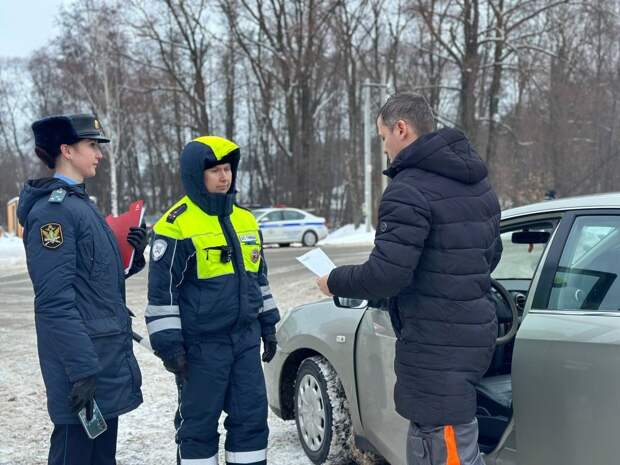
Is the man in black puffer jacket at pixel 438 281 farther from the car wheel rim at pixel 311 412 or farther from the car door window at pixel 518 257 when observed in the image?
the car wheel rim at pixel 311 412

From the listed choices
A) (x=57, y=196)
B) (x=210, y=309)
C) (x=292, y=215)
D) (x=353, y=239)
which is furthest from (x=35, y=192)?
(x=353, y=239)

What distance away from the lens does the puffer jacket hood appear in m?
2.40

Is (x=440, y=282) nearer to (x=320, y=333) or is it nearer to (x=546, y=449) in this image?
(x=546, y=449)

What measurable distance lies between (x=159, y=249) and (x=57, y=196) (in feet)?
1.65

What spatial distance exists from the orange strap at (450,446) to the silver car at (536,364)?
1.15ft

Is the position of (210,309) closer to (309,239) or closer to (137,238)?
(137,238)

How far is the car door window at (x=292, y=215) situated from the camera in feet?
80.0

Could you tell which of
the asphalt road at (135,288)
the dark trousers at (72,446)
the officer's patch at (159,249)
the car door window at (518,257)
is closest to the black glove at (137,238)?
the officer's patch at (159,249)

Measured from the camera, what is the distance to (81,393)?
2508 millimetres

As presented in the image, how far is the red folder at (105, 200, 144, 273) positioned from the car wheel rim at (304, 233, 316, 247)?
21582 mm

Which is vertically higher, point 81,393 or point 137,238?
point 137,238

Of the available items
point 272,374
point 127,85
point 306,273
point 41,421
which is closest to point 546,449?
point 272,374

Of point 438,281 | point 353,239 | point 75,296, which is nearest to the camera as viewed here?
point 438,281

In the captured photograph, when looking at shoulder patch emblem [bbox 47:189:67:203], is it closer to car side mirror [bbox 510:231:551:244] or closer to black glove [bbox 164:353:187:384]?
black glove [bbox 164:353:187:384]
